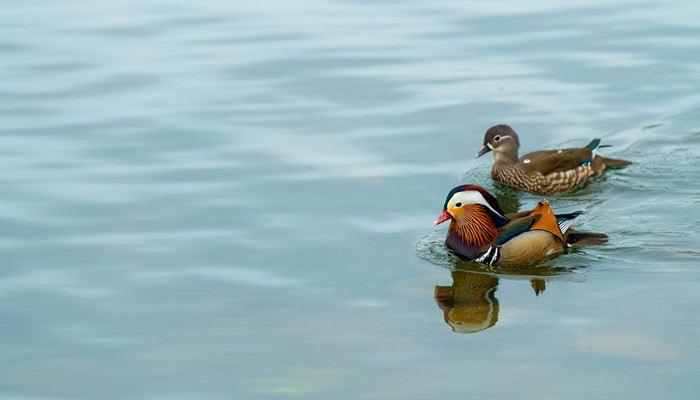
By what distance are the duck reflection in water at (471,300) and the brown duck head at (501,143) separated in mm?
3072

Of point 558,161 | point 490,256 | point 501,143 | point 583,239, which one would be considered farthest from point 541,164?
point 490,256

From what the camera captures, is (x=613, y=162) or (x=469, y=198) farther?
(x=613, y=162)

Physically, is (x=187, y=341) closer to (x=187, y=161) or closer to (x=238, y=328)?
(x=238, y=328)

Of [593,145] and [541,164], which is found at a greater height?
[593,145]

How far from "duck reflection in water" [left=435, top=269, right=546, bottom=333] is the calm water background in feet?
0.33

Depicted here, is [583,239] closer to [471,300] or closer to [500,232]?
[500,232]

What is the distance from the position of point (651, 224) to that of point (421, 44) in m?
7.51

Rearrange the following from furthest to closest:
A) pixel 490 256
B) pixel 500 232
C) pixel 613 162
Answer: pixel 613 162 < pixel 500 232 < pixel 490 256

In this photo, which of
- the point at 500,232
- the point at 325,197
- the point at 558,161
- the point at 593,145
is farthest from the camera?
the point at 593,145

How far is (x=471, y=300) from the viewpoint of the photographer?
860 cm

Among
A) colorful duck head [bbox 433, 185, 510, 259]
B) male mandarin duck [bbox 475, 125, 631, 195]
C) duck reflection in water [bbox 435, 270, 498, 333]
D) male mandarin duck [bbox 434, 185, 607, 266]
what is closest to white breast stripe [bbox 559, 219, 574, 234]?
male mandarin duck [bbox 434, 185, 607, 266]

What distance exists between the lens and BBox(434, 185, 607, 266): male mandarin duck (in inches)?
376

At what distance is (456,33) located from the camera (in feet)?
58.2

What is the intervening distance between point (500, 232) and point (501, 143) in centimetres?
264
